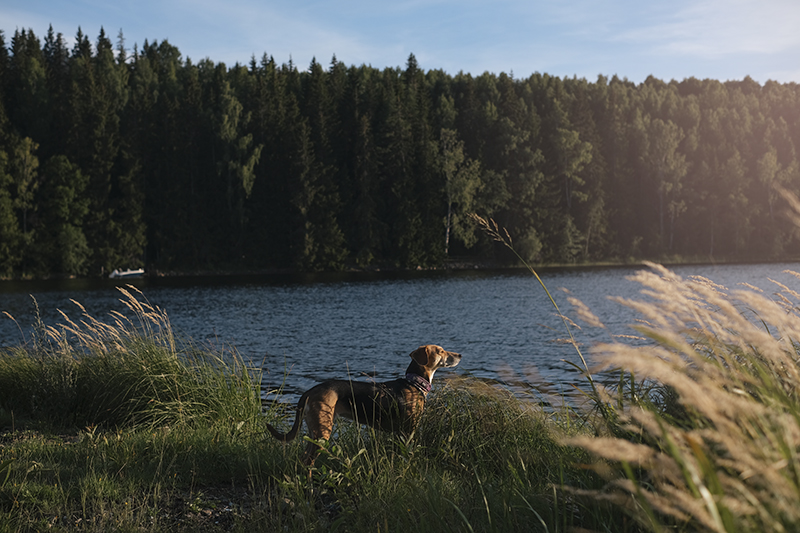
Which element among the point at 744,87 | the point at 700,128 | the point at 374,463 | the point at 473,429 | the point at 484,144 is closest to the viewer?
the point at 374,463

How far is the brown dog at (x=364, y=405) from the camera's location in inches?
197

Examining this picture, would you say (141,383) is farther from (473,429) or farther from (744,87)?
(744,87)

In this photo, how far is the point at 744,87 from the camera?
318 feet

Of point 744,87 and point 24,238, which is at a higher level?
point 744,87

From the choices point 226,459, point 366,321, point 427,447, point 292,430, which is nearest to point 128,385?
point 226,459

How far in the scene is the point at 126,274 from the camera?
55812 mm

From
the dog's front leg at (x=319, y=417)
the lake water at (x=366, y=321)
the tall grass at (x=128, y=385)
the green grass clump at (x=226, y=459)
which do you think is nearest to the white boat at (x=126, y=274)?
the lake water at (x=366, y=321)

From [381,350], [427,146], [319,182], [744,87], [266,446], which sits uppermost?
[744,87]

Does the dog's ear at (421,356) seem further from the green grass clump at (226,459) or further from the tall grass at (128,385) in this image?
the tall grass at (128,385)

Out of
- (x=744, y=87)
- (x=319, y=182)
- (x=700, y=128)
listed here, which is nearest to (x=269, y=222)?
(x=319, y=182)

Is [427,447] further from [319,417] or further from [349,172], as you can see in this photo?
[349,172]

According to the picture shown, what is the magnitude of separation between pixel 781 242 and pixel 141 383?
78589 mm

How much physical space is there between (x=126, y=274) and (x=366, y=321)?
1486 inches

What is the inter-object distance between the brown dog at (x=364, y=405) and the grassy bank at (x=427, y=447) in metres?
0.20
